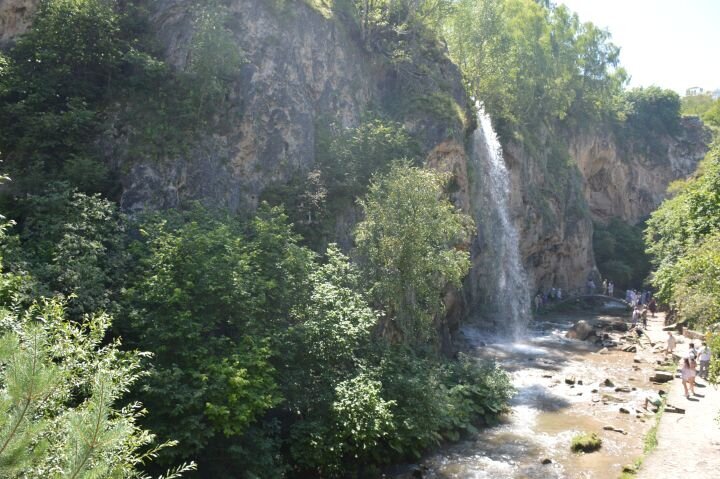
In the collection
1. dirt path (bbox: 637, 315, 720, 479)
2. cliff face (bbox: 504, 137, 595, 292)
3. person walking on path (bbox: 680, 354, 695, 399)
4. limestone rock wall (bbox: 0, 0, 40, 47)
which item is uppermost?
limestone rock wall (bbox: 0, 0, 40, 47)

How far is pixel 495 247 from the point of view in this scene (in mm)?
32281

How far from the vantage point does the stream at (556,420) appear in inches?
537

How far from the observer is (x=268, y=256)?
13.5m

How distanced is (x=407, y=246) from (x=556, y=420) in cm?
722

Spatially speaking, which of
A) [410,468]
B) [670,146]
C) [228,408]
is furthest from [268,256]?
[670,146]

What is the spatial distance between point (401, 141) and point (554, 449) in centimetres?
1274

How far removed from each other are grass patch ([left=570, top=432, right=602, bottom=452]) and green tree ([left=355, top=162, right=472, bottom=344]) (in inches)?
214

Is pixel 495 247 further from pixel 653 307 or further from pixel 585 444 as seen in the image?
pixel 585 444

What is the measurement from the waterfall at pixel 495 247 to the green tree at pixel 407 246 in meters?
12.7

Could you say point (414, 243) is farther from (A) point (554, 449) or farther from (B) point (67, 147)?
(B) point (67, 147)

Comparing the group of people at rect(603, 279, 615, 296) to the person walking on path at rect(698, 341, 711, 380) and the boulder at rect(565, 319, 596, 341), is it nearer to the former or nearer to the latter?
the boulder at rect(565, 319, 596, 341)

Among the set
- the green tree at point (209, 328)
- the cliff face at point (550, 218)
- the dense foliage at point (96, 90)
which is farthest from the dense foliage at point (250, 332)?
the cliff face at point (550, 218)

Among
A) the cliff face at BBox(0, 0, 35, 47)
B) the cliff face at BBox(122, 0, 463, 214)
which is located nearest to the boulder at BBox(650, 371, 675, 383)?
the cliff face at BBox(122, 0, 463, 214)

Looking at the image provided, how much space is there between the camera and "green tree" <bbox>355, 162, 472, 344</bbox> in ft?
55.7
